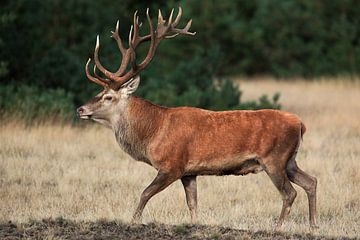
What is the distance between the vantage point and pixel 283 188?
32.8ft

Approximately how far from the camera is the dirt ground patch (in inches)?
339

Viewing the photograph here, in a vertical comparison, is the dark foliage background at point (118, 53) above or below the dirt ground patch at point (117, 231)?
above

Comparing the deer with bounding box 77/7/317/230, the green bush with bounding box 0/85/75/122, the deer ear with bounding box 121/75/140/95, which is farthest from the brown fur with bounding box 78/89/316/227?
the green bush with bounding box 0/85/75/122

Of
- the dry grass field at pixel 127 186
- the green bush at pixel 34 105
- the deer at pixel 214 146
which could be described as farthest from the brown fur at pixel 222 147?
the green bush at pixel 34 105

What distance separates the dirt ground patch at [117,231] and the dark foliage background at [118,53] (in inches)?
331

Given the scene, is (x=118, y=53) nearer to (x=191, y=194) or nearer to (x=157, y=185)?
(x=191, y=194)

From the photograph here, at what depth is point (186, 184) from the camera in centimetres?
1034

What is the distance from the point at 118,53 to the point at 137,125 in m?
12.0

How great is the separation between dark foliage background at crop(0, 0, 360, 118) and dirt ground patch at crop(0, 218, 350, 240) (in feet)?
27.6

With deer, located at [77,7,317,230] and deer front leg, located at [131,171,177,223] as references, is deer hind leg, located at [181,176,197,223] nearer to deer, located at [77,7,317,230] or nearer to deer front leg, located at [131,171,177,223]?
deer, located at [77,7,317,230]

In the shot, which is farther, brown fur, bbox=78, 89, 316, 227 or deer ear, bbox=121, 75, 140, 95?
deer ear, bbox=121, 75, 140, 95

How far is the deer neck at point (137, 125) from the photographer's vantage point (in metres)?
10.3

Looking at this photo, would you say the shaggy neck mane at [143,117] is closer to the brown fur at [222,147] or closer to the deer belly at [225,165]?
the brown fur at [222,147]

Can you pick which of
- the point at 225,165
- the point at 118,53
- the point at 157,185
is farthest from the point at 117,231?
the point at 118,53
